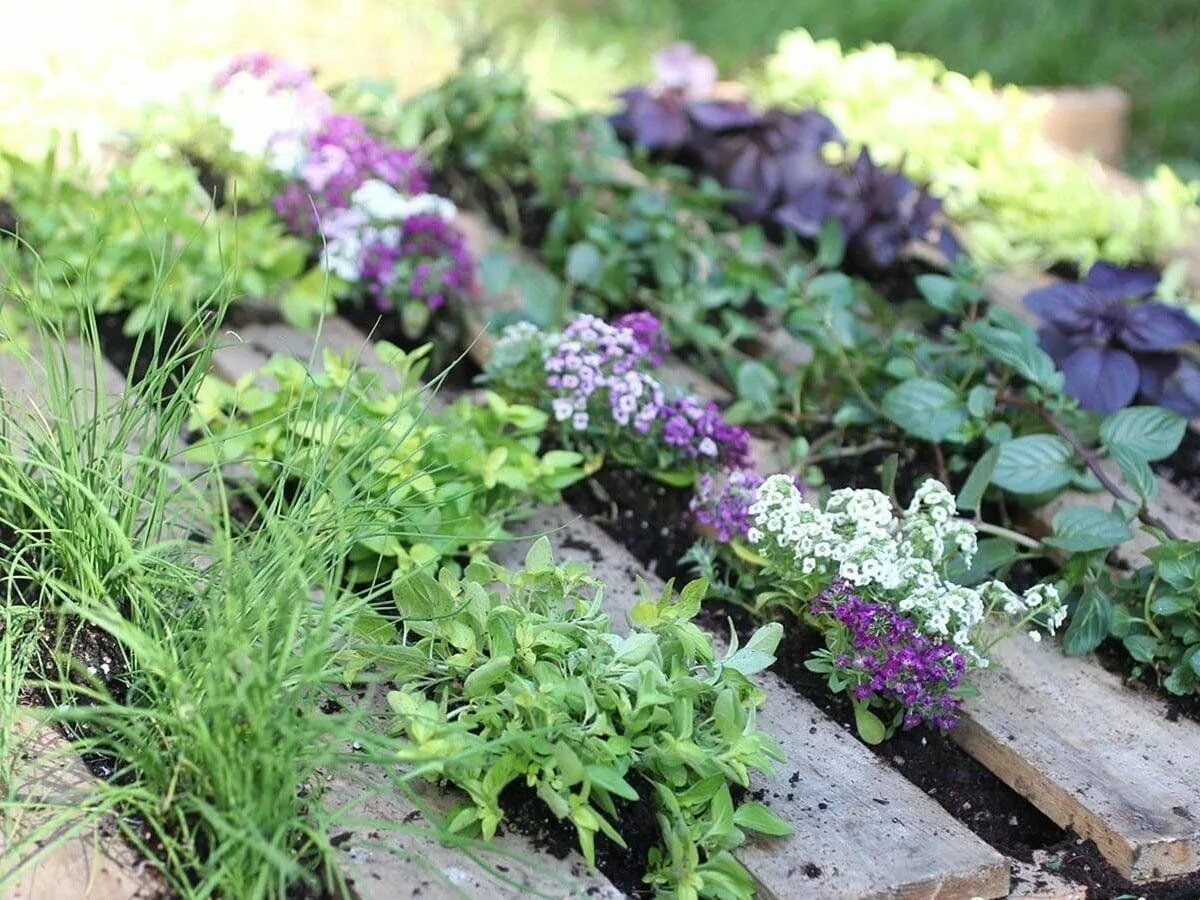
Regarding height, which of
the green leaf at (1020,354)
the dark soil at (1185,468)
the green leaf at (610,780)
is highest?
the green leaf at (1020,354)

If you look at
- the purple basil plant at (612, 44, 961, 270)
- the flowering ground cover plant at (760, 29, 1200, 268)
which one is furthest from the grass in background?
the purple basil plant at (612, 44, 961, 270)

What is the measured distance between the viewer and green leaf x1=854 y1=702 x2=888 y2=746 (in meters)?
Result: 1.96

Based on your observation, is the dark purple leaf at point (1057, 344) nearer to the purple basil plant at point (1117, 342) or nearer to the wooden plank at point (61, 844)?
the purple basil plant at point (1117, 342)

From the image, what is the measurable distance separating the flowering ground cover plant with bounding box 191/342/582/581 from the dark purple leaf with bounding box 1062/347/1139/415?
0.88 meters

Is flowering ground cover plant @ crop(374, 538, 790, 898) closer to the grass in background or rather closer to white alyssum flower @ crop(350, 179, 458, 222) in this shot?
white alyssum flower @ crop(350, 179, 458, 222)

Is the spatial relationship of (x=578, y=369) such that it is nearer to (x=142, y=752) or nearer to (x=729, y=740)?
(x=729, y=740)

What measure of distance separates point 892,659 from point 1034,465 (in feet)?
1.87

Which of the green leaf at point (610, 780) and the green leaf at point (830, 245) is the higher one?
the green leaf at point (830, 245)

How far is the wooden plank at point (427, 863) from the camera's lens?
5.21 feet

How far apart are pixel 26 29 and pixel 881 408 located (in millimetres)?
2999

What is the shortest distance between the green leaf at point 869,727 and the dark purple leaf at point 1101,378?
2.85 feet

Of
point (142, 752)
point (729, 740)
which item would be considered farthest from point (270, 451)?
point (729, 740)

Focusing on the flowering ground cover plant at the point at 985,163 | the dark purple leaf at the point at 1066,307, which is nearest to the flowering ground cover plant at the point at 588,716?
the dark purple leaf at the point at 1066,307

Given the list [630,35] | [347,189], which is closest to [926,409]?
[347,189]
